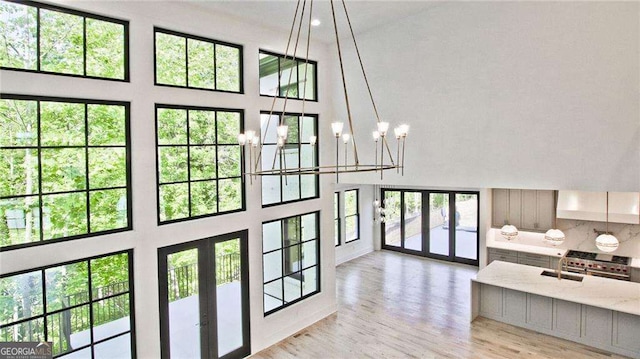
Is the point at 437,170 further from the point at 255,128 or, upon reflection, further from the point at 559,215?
the point at 559,215

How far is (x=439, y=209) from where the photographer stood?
9969 mm

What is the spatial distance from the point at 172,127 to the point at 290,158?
202 cm

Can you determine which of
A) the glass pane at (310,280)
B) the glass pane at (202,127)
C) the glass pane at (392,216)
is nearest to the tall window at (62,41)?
the glass pane at (202,127)

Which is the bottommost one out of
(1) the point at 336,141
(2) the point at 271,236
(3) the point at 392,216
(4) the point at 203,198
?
(3) the point at 392,216

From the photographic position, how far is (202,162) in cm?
480

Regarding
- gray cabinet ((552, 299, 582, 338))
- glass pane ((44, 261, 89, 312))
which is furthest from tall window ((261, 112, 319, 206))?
gray cabinet ((552, 299, 582, 338))

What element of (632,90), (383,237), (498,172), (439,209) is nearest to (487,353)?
(498,172)

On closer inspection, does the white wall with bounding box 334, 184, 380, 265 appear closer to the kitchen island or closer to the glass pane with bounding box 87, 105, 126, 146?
the kitchen island

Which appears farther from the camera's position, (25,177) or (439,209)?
(439,209)

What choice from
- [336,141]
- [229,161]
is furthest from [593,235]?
[229,161]

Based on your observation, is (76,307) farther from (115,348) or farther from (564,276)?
(564,276)

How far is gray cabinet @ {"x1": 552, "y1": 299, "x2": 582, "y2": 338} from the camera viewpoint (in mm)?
5449

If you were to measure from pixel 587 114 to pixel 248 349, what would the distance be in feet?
17.9

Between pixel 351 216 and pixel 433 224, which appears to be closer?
pixel 433 224
